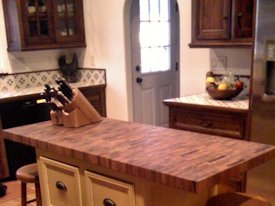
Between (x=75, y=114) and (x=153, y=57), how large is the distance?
293 centimetres

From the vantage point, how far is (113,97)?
4555 mm

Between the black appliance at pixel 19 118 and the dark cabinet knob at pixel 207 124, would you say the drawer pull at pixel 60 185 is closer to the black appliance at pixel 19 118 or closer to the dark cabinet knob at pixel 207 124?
the dark cabinet knob at pixel 207 124

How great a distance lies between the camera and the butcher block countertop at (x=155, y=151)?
1335mm

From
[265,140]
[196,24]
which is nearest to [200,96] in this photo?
[196,24]

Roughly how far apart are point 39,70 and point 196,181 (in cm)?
368

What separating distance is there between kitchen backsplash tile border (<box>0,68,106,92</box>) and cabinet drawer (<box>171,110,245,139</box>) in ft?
5.55

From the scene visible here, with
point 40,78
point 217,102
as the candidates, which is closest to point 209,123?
point 217,102

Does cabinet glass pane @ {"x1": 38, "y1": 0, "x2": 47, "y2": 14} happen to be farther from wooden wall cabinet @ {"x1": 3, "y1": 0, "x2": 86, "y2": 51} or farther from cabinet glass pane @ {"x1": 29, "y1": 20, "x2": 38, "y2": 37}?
cabinet glass pane @ {"x1": 29, "y1": 20, "x2": 38, "y2": 37}

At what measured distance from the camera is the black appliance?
12.3ft

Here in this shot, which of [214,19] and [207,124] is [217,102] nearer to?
[207,124]

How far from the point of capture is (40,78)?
457cm

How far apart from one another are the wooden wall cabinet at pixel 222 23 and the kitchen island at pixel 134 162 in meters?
1.38

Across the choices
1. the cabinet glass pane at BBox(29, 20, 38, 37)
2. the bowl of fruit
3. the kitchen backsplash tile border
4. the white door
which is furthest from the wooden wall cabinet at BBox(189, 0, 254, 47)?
the cabinet glass pane at BBox(29, 20, 38, 37)

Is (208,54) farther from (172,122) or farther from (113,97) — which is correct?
(113,97)
